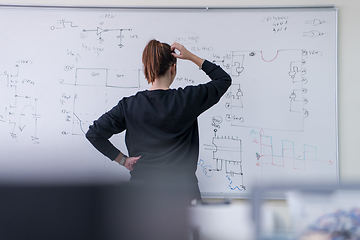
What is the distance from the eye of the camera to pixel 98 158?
216 cm

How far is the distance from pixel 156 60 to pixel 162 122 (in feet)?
0.98

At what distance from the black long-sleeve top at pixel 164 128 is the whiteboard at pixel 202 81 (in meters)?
0.84

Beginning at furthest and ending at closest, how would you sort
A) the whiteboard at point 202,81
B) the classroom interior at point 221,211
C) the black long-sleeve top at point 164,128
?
1. the whiteboard at point 202,81
2. the black long-sleeve top at point 164,128
3. the classroom interior at point 221,211

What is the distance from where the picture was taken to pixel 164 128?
1291mm

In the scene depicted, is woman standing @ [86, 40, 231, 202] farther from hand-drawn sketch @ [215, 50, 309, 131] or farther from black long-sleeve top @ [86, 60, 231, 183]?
hand-drawn sketch @ [215, 50, 309, 131]

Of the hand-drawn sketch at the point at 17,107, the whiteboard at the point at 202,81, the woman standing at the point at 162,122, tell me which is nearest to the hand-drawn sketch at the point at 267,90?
the whiteboard at the point at 202,81


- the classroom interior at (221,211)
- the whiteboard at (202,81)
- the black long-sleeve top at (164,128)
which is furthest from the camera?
the whiteboard at (202,81)

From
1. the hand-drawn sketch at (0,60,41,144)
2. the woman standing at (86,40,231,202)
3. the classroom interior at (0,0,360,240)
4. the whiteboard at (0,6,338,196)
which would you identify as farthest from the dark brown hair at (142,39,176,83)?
the hand-drawn sketch at (0,60,41,144)

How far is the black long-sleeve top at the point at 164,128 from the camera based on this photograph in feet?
4.14

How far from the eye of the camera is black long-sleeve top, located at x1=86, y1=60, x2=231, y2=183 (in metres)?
1.26

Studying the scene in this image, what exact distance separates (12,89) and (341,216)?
94.8 inches

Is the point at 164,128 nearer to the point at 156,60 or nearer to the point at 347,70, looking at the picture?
the point at 156,60

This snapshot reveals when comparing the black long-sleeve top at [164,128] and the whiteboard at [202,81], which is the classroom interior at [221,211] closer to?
the black long-sleeve top at [164,128]

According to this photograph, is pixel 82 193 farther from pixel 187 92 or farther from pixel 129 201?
pixel 187 92
